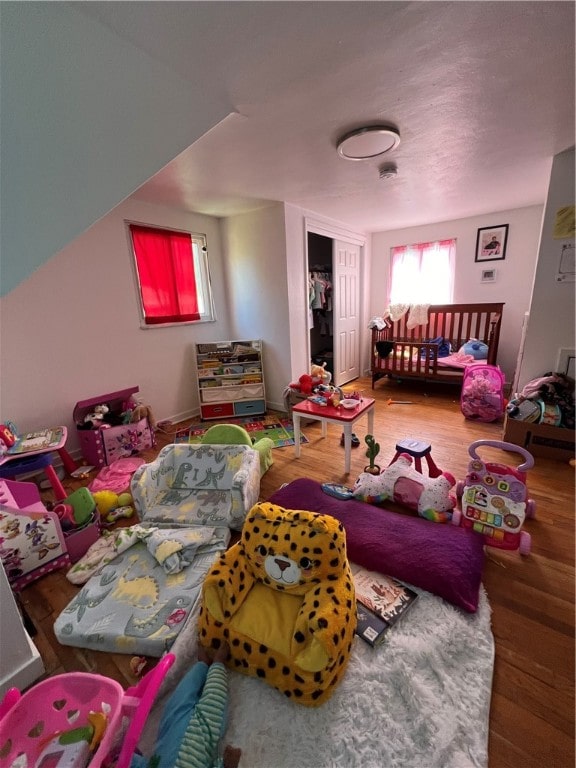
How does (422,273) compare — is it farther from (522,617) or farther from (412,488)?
(522,617)

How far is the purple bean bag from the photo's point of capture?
54.5 inches

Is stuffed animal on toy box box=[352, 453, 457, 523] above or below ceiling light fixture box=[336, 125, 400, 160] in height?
below

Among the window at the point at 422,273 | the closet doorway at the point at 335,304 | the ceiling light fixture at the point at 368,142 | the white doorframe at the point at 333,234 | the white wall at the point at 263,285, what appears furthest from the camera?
the window at the point at 422,273

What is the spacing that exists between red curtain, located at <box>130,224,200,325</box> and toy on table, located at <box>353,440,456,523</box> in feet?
8.58

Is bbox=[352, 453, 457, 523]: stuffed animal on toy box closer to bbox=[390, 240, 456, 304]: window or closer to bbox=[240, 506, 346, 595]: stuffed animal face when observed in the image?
bbox=[240, 506, 346, 595]: stuffed animal face

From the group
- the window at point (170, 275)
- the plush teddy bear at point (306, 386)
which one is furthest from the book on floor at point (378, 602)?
the window at point (170, 275)

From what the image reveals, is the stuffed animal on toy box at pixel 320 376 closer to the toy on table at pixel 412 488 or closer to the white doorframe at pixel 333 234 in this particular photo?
the white doorframe at pixel 333 234

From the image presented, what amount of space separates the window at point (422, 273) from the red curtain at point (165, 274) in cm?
308

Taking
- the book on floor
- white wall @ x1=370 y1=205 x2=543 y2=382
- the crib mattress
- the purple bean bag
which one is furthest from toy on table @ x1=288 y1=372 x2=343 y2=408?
white wall @ x1=370 y1=205 x2=543 y2=382

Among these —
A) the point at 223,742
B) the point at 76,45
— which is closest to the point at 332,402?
the point at 223,742

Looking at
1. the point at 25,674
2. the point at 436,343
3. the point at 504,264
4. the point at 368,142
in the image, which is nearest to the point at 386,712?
the point at 25,674

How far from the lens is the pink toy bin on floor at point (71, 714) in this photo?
853 millimetres

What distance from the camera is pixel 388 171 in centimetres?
232

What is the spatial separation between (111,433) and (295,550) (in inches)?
84.1
